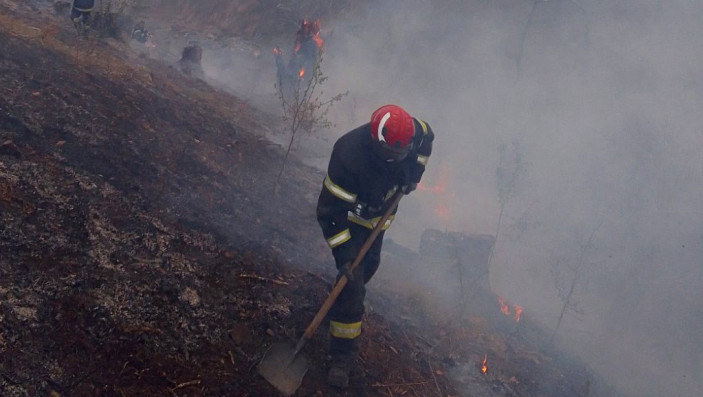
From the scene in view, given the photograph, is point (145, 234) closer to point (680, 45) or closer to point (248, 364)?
point (248, 364)

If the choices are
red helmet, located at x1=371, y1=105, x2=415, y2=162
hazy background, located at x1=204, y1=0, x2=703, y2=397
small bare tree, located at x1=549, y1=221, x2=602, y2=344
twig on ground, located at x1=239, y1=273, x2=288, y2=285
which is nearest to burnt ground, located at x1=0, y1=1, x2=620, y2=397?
twig on ground, located at x1=239, y1=273, x2=288, y2=285

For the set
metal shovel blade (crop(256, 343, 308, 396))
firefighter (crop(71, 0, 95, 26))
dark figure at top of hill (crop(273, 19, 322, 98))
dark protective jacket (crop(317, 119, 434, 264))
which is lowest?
metal shovel blade (crop(256, 343, 308, 396))

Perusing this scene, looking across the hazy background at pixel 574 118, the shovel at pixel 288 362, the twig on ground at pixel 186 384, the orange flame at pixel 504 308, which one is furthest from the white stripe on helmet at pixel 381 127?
the hazy background at pixel 574 118

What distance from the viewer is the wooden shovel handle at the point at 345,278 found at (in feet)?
10.9

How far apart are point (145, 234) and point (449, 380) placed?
11.5ft

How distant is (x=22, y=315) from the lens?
2.54 meters

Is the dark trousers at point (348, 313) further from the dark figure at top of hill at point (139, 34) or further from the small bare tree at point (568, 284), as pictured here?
the dark figure at top of hill at point (139, 34)

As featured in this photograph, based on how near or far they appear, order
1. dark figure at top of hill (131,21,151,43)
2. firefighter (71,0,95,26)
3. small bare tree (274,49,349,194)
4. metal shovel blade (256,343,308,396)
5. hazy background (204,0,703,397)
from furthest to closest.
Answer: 1. hazy background (204,0,703,397)
2. dark figure at top of hill (131,21,151,43)
3. firefighter (71,0,95,26)
4. small bare tree (274,49,349,194)
5. metal shovel blade (256,343,308,396)

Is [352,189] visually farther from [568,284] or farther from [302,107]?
[568,284]

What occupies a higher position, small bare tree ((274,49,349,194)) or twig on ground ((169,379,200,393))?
small bare tree ((274,49,349,194))

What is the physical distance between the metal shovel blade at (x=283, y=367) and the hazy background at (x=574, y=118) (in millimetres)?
17170

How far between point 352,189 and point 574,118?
22.6m

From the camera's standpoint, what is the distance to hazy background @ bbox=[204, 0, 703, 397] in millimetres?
20719

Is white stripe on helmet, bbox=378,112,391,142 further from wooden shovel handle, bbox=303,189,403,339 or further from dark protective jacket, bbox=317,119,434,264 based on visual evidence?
wooden shovel handle, bbox=303,189,403,339
